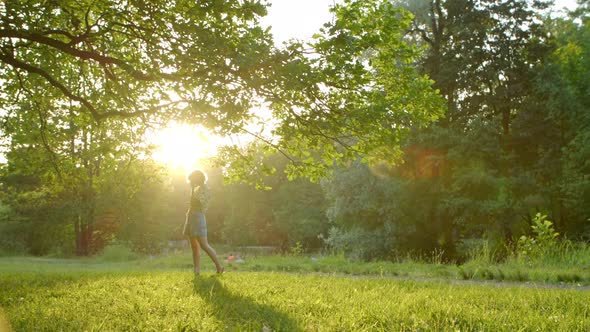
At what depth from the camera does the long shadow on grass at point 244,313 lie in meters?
4.45

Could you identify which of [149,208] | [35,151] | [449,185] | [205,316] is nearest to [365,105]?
[205,316]

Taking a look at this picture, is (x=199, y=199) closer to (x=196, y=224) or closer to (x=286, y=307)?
(x=196, y=224)

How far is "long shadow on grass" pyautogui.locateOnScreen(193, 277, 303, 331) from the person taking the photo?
4445 mm

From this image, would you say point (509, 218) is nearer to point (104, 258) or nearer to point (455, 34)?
point (455, 34)

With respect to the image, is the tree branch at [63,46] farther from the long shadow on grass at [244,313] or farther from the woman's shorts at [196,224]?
the long shadow on grass at [244,313]

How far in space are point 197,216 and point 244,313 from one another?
4487 millimetres

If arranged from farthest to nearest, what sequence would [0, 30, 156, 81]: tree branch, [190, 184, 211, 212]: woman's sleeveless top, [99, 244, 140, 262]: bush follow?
[99, 244, 140, 262]: bush → [190, 184, 211, 212]: woman's sleeveless top → [0, 30, 156, 81]: tree branch

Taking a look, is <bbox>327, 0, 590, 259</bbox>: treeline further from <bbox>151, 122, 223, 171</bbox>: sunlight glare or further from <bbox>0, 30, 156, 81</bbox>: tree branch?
<bbox>0, 30, 156, 81</bbox>: tree branch

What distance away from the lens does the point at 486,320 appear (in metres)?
4.43

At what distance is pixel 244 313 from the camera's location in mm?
5016

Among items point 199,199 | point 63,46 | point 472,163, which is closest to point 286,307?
point 199,199

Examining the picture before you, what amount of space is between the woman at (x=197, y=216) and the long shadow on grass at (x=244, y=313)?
2.67 metres

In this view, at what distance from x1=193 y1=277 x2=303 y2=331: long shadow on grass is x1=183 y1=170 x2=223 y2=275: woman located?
267cm

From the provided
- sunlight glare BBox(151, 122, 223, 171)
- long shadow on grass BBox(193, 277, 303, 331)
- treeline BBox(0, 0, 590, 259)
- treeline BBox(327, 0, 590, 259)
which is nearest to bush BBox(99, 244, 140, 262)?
treeline BBox(0, 0, 590, 259)
